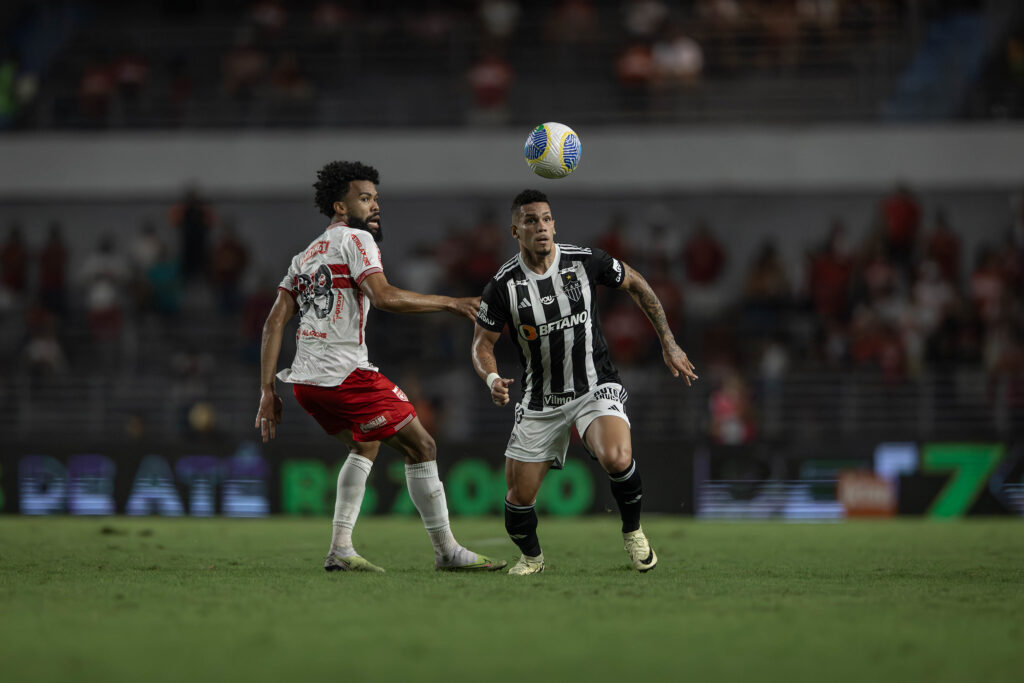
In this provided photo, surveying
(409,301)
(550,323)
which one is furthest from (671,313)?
(409,301)

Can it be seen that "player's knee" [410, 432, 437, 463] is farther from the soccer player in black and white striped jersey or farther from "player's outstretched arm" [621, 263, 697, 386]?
"player's outstretched arm" [621, 263, 697, 386]

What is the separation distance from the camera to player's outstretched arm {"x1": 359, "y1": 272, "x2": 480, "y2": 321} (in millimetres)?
7535

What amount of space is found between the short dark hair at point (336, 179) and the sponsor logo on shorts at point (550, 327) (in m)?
1.38

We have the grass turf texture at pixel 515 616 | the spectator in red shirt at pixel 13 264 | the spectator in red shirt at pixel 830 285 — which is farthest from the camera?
the spectator in red shirt at pixel 13 264

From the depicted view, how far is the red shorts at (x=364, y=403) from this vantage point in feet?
25.9

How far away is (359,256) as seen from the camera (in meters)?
7.83

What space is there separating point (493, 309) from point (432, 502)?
4.10ft

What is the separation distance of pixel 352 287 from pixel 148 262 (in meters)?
12.7

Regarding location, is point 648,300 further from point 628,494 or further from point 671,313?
point 671,313

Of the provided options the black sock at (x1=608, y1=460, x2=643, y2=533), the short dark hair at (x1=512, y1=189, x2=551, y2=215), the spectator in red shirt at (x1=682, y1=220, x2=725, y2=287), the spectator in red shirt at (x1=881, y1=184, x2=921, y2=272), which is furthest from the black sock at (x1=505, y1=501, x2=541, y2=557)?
the spectator in red shirt at (x1=881, y1=184, x2=921, y2=272)

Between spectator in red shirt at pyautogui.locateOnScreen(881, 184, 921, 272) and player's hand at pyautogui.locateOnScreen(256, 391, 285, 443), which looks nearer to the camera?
player's hand at pyautogui.locateOnScreen(256, 391, 285, 443)

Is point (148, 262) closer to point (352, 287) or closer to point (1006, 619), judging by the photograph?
point (352, 287)

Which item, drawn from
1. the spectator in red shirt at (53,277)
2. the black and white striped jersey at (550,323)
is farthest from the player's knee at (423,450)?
the spectator in red shirt at (53,277)

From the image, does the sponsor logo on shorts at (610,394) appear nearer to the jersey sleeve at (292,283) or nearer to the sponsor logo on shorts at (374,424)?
the sponsor logo on shorts at (374,424)
